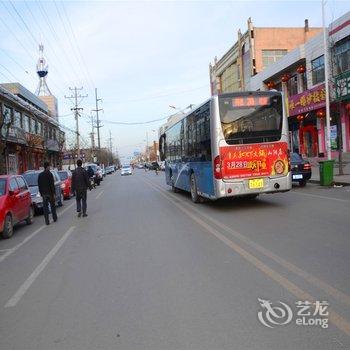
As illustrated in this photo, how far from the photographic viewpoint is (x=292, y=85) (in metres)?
42.5

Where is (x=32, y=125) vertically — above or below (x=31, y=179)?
above

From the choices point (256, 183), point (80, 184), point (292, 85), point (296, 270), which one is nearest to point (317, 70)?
point (292, 85)

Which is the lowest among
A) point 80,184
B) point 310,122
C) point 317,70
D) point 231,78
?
point 80,184

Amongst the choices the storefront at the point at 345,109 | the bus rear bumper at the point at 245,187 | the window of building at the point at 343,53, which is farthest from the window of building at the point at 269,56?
the bus rear bumper at the point at 245,187

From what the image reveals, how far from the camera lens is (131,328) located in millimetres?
4883

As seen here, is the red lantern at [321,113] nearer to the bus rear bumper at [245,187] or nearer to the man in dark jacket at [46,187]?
the bus rear bumper at [245,187]

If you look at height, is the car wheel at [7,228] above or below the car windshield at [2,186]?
below

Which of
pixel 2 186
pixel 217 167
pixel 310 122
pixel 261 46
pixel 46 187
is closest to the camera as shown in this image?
pixel 2 186

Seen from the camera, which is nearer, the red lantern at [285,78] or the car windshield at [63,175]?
the car windshield at [63,175]

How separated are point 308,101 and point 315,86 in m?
1.46

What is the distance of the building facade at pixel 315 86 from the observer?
3037cm

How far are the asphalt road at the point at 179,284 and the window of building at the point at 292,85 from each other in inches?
1213

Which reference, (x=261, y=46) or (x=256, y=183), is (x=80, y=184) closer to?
(x=256, y=183)

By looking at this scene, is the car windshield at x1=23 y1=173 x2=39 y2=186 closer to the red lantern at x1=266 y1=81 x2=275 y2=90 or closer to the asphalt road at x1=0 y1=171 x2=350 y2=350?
the asphalt road at x1=0 y1=171 x2=350 y2=350
